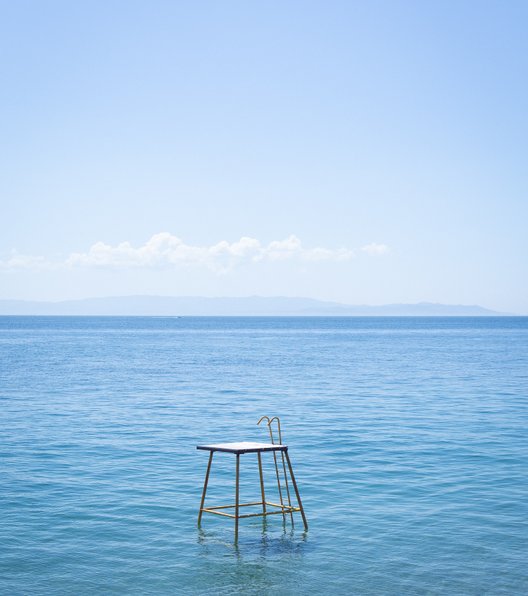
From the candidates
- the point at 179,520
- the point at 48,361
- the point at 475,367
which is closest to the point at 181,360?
the point at 48,361

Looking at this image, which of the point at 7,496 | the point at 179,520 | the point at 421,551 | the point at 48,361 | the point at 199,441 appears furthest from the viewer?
the point at 48,361

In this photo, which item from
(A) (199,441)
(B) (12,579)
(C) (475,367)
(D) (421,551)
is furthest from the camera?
Result: (C) (475,367)

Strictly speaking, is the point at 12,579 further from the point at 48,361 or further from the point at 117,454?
the point at 48,361

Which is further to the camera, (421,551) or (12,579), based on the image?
(421,551)

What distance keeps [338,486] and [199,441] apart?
33.4 feet

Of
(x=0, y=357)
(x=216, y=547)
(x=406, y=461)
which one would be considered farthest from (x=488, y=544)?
(x=0, y=357)

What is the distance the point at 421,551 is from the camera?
18.1 m

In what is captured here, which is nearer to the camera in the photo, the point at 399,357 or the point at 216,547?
the point at 216,547

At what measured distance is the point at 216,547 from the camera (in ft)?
60.3

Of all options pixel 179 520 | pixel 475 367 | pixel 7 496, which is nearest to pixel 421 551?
pixel 179 520

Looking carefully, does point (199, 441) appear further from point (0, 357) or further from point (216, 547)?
point (0, 357)

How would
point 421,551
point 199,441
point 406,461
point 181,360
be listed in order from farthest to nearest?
point 181,360 < point 199,441 < point 406,461 < point 421,551

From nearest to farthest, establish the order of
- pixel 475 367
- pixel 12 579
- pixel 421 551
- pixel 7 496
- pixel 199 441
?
pixel 12 579
pixel 421 551
pixel 7 496
pixel 199 441
pixel 475 367

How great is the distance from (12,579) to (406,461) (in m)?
16.0
